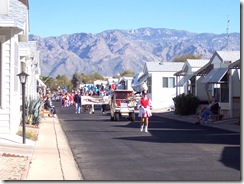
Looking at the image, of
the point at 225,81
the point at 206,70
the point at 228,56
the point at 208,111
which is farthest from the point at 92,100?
the point at 208,111

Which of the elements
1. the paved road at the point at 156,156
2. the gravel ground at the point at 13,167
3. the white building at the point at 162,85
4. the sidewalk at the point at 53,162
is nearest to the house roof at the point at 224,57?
the paved road at the point at 156,156

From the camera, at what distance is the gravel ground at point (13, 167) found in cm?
1198

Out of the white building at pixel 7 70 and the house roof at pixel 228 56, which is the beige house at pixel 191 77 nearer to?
the house roof at pixel 228 56

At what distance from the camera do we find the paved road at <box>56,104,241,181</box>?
40.3 feet

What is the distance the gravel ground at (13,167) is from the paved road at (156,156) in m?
1.33

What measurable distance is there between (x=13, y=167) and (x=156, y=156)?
4.14 meters

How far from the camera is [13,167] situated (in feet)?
43.0

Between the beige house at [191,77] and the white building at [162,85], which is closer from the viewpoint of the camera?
the beige house at [191,77]

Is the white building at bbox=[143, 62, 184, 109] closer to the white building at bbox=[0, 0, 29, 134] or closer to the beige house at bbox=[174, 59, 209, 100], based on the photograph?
the beige house at bbox=[174, 59, 209, 100]

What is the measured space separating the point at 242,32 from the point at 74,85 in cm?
12272

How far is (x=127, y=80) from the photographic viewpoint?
75.8 metres

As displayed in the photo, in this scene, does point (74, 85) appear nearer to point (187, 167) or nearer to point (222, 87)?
point (222, 87)

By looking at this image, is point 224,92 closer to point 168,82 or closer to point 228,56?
point 228,56

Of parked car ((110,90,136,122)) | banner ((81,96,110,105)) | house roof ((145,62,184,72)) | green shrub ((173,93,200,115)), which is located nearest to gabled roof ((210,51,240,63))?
green shrub ((173,93,200,115))
